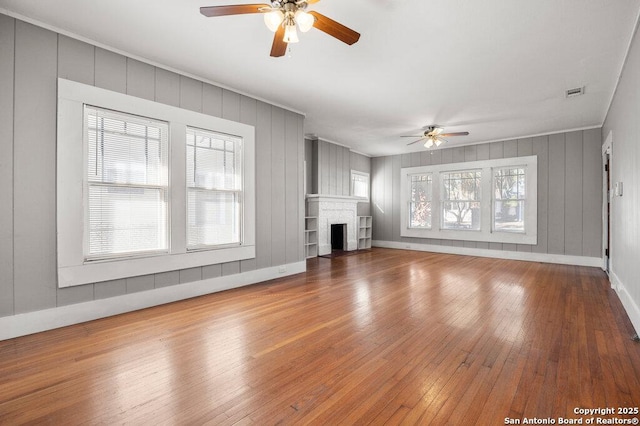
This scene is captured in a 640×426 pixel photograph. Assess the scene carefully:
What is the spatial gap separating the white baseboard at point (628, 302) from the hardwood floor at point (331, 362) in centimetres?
10

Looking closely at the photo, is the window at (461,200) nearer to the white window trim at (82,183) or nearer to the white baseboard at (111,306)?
the white baseboard at (111,306)

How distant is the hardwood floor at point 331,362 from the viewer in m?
1.66

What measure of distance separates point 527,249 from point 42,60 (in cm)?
864

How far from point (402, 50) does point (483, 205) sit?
213 inches

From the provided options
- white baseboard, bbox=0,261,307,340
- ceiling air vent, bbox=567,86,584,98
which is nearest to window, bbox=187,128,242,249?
white baseboard, bbox=0,261,307,340

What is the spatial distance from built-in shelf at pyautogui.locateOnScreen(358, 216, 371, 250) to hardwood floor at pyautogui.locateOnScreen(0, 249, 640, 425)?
16.1 feet

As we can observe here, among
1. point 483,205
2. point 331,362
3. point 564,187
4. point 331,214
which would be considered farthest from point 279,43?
point 564,187

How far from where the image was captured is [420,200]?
8500 mm

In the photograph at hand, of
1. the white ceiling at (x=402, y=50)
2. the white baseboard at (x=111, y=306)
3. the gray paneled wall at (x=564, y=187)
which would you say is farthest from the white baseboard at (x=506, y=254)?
the white baseboard at (x=111, y=306)

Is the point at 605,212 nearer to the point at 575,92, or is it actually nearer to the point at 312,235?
the point at 575,92

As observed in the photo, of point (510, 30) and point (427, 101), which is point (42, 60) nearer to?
point (510, 30)

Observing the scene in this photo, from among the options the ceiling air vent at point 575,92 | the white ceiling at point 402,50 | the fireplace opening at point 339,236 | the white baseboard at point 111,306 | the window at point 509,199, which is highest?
the white ceiling at point 402,50

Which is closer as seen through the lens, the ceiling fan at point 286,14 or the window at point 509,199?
the ceiling fan at point 286,14

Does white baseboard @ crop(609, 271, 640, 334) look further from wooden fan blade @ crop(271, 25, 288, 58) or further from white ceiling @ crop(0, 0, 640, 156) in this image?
wooden fan blade @ crop(271, 25, 288, 58)
